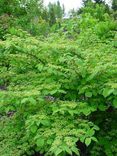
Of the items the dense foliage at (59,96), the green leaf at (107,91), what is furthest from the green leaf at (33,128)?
the green leaf at (107,91)

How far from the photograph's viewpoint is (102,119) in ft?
13.0

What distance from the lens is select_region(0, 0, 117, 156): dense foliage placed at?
3150 millimetres

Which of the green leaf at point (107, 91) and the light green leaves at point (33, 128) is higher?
the green leaf at point (107, 91)

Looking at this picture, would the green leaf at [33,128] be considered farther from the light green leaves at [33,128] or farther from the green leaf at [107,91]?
the green leaf at [107,91]

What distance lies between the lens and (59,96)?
366 centimetres

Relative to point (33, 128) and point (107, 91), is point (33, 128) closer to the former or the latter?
point (33, 128)

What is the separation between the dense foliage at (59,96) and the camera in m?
3.15

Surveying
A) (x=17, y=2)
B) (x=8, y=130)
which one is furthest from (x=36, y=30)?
(x=8, y=130)

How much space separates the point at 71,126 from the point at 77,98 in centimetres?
48

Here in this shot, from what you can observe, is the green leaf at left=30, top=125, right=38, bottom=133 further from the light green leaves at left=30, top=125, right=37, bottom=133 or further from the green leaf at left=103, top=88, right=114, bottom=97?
the green leaf at left=103, top=88, right=114, bottom=97

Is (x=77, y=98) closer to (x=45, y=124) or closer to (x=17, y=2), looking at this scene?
(x=45, y=124)

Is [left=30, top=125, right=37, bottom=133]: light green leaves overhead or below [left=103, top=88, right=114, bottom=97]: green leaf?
below

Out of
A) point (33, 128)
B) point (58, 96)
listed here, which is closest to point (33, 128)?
point (33, 128)

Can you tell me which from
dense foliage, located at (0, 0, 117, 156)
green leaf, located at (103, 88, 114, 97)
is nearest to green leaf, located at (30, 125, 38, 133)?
dense foliage, located at (0, 0, 117, 156)
